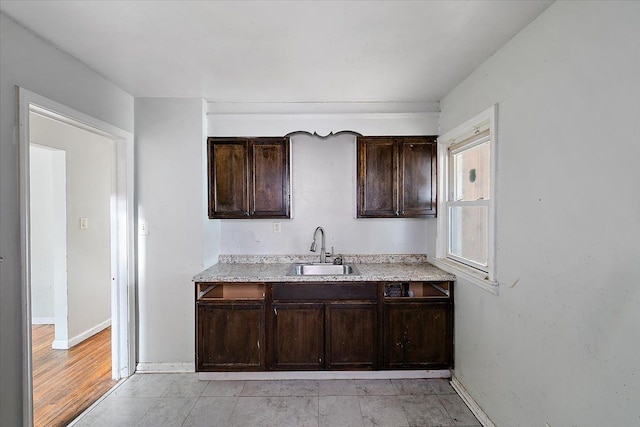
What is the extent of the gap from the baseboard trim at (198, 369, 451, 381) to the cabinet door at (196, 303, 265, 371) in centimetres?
13

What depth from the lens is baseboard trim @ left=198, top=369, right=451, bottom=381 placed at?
2.66m

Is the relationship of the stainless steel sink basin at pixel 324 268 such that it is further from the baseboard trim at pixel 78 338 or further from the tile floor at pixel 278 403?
the baseboard trim at pixel 78 338

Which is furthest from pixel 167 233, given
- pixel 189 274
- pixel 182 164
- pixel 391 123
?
pixel 391 123

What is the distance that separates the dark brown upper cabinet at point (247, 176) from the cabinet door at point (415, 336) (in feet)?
4.56

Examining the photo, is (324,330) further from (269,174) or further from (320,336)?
(269,174)

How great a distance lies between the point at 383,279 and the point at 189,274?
5.73ft

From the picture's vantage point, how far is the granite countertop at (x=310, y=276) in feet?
8.61

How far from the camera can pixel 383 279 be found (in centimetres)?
263

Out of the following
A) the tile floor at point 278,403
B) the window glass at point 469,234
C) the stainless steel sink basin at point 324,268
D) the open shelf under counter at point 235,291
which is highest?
the window glass at point 469,234

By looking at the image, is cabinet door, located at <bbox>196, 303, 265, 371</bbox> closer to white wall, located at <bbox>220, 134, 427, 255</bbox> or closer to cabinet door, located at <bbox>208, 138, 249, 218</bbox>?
white wall, located at <bbox>220, 134, 427, 255</bbox>

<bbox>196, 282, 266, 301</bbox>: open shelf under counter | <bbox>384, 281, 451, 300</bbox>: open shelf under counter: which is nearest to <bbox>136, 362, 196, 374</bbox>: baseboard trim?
<bbox>196, 282, 266, 301</bbox>: open shelf under counter

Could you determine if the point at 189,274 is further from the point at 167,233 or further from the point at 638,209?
the point at 638,209

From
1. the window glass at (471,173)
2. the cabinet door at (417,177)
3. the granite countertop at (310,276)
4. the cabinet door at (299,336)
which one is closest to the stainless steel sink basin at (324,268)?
the granite countertop at (310,276)

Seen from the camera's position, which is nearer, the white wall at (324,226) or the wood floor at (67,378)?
the wood floor at (67,378)
